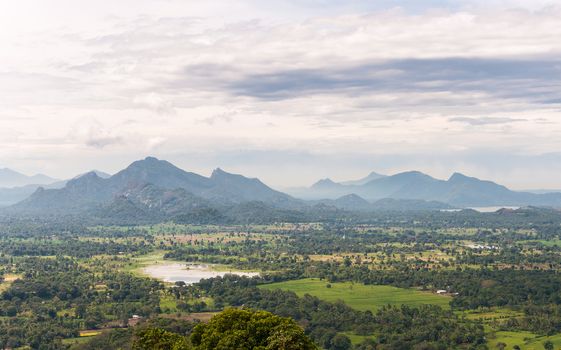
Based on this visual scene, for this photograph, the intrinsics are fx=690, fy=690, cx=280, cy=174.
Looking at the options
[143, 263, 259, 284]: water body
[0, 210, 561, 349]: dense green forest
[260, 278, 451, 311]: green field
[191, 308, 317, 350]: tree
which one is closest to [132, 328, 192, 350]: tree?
[0, 210, 561, 349]: dense green forest

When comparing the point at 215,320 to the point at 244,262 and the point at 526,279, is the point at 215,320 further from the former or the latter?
the point at 244,262

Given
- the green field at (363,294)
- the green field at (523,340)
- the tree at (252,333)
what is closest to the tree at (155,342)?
the tree at (252,333)

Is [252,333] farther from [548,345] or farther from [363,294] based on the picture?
[363,294]

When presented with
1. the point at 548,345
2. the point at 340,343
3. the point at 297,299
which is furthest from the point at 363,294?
the point at 548,345

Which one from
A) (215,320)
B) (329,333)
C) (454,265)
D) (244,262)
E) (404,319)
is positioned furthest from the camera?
(244,262)

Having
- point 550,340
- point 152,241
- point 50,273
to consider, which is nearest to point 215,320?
Answer: point 550,340

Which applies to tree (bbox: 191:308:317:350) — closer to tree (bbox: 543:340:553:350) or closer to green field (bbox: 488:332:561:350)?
green field (bbox: 488:332:561:350)
